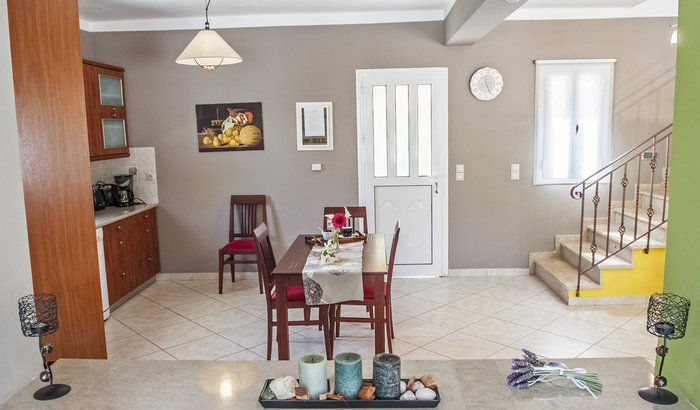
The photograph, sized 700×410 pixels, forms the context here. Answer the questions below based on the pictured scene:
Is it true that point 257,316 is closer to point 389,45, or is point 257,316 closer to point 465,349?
point 465,349

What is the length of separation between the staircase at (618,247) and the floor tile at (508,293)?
0.29 meters

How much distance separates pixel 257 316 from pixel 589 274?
3140 millimetres

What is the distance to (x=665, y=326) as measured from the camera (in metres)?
1.70

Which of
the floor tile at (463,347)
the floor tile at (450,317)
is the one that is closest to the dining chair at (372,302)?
the floor tile at (463,347)

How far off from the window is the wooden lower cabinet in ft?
13.8

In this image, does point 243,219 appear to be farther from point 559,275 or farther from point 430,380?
point 430,380

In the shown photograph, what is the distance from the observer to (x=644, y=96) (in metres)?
5.57

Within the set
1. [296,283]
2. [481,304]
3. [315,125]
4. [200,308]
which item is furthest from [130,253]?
[481,304]

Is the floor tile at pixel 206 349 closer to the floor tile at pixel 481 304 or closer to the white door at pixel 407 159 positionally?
the floor tile at pixel 481 304

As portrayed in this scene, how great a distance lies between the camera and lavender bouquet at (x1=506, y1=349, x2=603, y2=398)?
172cm

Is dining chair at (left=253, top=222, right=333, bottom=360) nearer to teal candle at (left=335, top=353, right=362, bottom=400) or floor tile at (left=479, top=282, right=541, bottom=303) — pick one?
teal candle at (left=335, top=353, right=362, bottom=400)

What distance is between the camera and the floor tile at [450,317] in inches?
178

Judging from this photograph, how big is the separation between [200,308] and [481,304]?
2.65 m

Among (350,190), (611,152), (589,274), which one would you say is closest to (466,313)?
(589,274)
